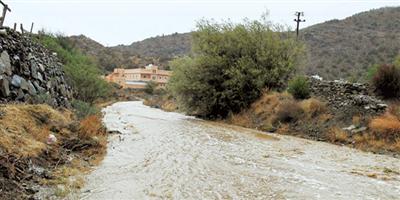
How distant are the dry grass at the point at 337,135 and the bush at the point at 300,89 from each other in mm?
4991

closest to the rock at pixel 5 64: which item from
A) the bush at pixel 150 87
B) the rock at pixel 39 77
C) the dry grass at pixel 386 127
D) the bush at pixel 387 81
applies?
the rock at pixel 39 77

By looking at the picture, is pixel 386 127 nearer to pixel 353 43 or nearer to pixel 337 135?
pixel 337 135

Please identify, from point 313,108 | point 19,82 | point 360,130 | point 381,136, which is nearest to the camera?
point 19,82

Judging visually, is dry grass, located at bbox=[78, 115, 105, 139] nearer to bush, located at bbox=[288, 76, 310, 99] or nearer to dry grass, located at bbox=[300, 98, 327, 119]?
dry grass, located at bbox=[300, 98, 327, 119]

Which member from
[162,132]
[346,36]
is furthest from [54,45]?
[346,36]

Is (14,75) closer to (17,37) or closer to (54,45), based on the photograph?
(17,37)

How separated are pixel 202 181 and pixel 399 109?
11.7 metres

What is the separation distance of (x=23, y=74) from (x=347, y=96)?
1477 centimetres

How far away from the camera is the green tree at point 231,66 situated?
28.5 m

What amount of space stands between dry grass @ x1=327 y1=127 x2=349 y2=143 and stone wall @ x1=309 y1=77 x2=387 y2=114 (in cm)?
150

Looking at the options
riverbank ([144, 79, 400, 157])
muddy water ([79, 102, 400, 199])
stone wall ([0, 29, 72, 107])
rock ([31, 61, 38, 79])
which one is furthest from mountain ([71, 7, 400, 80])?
rock ([31, 61, 38, 79])

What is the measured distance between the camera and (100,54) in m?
115

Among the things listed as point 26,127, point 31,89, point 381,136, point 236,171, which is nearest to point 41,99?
point 31,89

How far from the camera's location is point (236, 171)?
37.0ft
